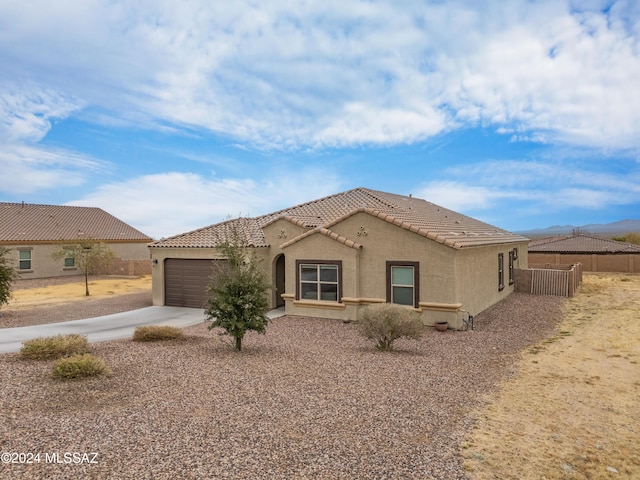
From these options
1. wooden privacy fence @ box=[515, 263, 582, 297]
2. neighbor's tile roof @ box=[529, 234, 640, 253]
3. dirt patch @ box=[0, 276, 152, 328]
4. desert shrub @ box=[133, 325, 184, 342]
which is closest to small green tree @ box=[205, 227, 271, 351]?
desert shrub @ box=[133, 325, 184, 342]

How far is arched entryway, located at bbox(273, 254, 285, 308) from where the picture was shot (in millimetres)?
20261

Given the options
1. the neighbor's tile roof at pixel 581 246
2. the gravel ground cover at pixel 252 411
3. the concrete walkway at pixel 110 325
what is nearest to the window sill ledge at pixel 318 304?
the concrete walkway at pixel 110 325

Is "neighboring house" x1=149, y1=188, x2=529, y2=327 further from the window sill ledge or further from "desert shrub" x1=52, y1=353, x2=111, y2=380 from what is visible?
"desert shrub" x1=52, y1=353, x2=111, y2=380

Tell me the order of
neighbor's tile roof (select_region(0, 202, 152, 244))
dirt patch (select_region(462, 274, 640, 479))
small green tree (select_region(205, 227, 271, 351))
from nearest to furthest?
dirt patch (select_region(462, 274, 640, 479)) < small green tree (select_region(205, 227, 271, 351)) < neighbor's tile roof (select_region(0, 202, 152, 244))

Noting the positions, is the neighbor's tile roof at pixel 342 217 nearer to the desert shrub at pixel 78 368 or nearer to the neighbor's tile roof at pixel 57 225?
the desert shrub at pixel 78 368

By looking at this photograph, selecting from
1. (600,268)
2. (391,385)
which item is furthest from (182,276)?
(600,268)

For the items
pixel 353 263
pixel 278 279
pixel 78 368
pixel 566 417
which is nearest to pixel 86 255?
pixel 278 279

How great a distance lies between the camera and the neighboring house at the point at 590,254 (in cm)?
3802

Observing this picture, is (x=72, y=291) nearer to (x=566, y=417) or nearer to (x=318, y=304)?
(x=318, y=304)

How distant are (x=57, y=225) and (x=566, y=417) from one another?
4120cm

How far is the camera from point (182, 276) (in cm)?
2038

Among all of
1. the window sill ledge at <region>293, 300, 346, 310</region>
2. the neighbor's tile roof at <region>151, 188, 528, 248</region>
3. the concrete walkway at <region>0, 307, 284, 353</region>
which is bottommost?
the concrete walkway at <region>0, 307, 284, 353</region>

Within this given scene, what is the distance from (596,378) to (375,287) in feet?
26.2

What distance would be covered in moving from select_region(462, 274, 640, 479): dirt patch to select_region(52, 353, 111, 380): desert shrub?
7.07 m
